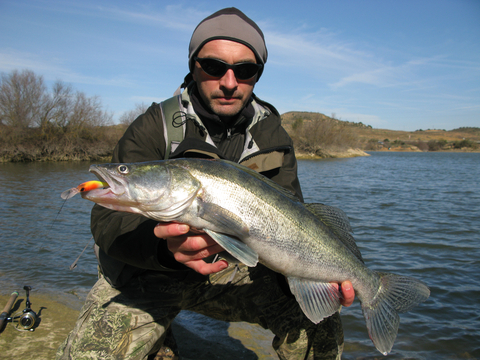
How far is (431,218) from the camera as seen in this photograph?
37.0 ft

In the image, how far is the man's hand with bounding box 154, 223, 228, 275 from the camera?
199 centimetres

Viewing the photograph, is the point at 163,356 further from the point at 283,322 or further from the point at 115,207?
the point at 115,207

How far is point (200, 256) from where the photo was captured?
7.35ft

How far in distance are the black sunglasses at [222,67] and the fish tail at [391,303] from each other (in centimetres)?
223

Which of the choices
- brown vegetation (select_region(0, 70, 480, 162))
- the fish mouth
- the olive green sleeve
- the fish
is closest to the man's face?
the olive green sleeve

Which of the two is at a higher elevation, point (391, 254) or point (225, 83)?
point (225, 83)

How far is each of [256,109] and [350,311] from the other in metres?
3.64

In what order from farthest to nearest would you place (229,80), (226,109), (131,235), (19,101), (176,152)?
(19,101) → (226,109) → (229,80) → (176,152) → (131,235)

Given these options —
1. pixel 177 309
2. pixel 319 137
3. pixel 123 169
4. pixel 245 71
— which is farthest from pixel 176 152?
pixel 319 137

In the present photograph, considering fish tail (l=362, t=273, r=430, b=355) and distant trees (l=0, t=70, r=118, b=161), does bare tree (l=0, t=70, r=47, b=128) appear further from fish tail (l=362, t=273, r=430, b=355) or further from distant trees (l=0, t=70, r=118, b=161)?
fish tail (l=362, t=273, r=430, b=355)

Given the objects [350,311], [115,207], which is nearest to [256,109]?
[115,207]

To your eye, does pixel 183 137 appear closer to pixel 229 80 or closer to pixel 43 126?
pixel 229 80

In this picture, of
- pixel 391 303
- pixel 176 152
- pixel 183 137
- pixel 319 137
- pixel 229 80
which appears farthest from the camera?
pixel 319 137

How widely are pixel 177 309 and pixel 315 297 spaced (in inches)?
51.6
